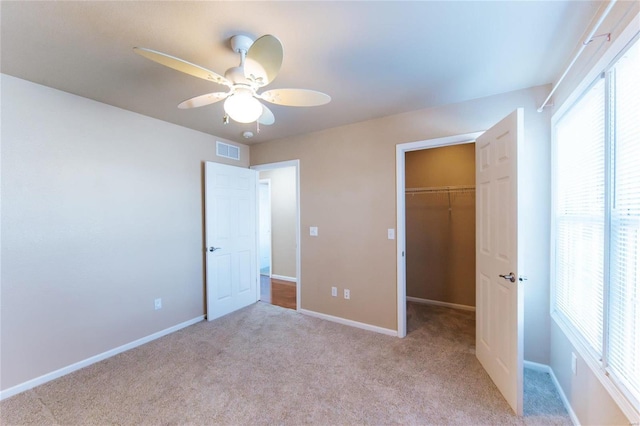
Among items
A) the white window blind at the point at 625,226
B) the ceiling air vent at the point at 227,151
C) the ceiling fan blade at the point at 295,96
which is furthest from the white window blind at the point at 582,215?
the ceiling air vent at the point at 227,151

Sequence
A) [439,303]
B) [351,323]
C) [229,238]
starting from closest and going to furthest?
[351,323] → [229,238] → [439,303]

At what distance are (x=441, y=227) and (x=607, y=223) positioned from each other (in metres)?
2.62

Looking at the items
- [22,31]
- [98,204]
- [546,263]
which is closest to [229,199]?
[98,204]

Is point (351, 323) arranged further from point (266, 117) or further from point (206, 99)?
point (206, 99)

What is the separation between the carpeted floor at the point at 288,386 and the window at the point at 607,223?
79 centimetres

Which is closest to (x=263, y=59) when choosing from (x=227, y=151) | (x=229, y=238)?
(x=227, y=151)

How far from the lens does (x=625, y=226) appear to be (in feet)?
4.03

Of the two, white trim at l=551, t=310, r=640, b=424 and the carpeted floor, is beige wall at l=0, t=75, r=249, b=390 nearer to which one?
the carpeted floor

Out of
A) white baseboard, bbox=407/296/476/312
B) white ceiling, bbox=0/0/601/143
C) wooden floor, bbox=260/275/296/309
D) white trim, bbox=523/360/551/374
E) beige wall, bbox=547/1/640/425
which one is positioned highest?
white ceiling, bbox=0/0/601/143

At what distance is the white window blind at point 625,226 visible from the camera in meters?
1.14

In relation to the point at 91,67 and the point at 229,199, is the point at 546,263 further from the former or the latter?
the point at 91,67

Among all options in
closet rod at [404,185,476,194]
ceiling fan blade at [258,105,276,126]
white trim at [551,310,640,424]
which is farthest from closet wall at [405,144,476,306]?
ceiling fan blade at [258,105,276,126]

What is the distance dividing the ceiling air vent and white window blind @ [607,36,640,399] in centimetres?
375

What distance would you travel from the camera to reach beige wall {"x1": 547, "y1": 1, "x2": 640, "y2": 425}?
1229 mm
